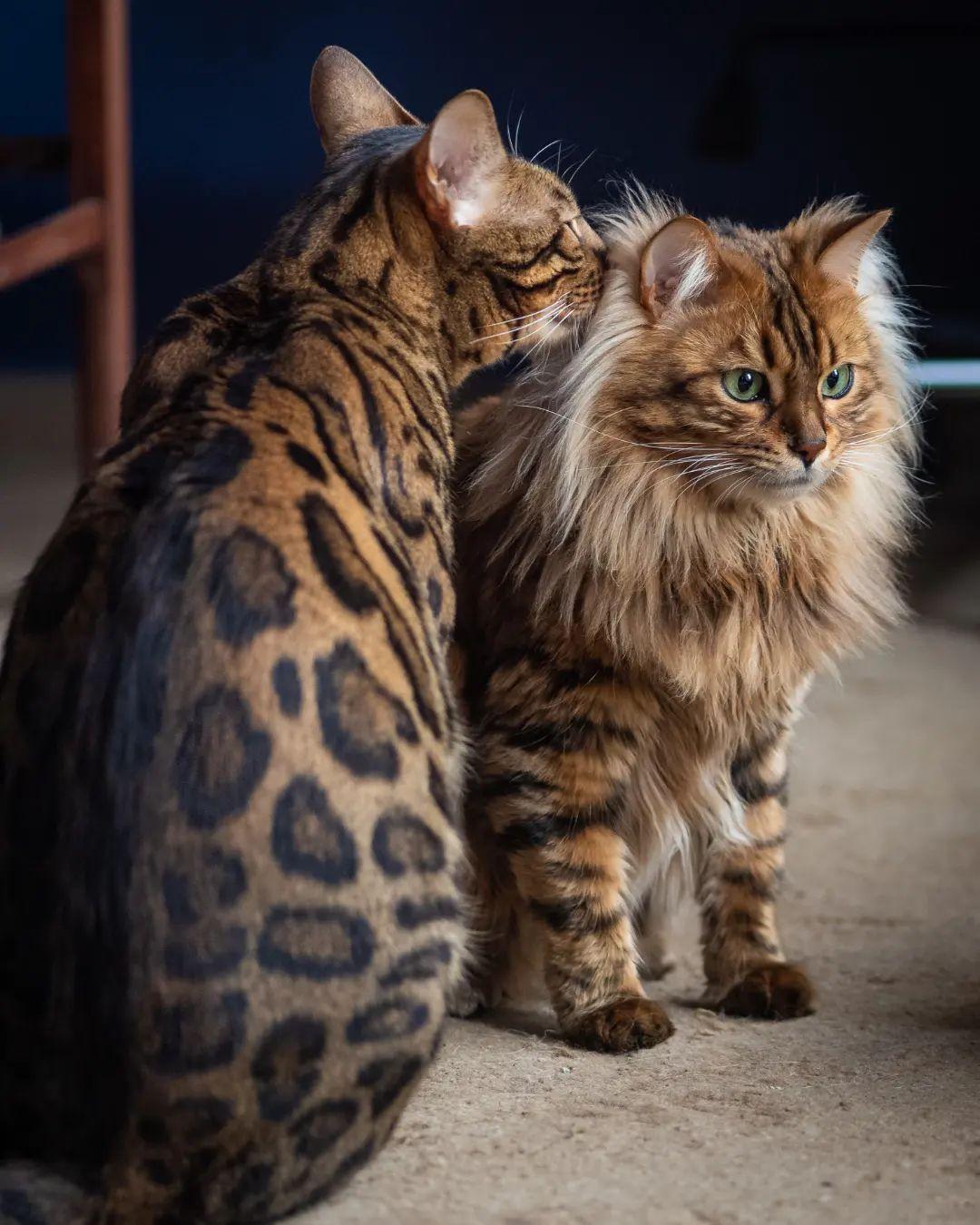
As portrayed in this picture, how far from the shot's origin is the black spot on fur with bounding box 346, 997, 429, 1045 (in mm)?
1438

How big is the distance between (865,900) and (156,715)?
177 centimetres

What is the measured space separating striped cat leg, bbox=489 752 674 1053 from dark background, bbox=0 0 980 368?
13.7 ft

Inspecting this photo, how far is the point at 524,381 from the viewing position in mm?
2172

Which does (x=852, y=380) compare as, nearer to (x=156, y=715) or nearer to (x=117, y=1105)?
(x=156, y=715)

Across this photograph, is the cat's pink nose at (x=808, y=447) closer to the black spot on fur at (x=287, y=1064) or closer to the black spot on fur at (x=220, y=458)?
the black spot on fur at (x=220, y=458)

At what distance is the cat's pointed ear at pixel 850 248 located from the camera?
205 centimetres

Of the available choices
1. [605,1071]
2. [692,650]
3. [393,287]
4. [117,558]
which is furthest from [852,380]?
[117,558]

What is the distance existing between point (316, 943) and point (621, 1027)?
0.73m

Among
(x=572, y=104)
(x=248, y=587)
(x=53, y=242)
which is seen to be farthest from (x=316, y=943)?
(x=572, y=104)

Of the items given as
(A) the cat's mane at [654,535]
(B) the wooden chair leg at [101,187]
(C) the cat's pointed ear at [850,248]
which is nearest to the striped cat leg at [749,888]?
(A) the cat's mane at [654,535]

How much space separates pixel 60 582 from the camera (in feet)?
4.85

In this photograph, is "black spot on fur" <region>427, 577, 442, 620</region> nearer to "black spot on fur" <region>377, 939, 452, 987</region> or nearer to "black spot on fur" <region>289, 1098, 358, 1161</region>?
"black spot on fur" <region>377, 939, 452, 987</region>

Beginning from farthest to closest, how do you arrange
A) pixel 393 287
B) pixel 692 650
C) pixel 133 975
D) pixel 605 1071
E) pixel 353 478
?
pixel 692 650 → pixel 605 1071 → pixel 393 287 → pixel 353 478 → pixel 133 975

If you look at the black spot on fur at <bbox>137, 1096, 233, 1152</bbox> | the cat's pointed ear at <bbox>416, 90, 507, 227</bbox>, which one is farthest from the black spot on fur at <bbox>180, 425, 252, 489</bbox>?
the black spot on fur at <bbox>137, 1096, 233, 1152</bbox>
